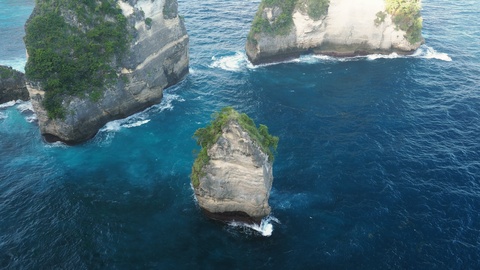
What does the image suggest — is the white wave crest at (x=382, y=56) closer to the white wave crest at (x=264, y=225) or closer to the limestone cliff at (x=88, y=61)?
the limestone cliff at (x=88, y=61)

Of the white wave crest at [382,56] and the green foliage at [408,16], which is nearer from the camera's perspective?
the green foliage at [408,16]

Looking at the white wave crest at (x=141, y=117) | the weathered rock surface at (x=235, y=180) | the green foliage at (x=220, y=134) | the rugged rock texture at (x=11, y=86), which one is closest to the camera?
the weathered rock surface at (x=235, y=180)

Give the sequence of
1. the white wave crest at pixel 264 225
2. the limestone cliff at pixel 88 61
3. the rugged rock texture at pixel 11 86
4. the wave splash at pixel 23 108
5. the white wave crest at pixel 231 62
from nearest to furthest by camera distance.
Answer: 1. the white wave crest at pixel 264 225
2. the limestone cliff at pixel 88 61
3. the wave splash at pixel 23 108
4. the rugged rock texture at pixel 11 86
5. the white wave crest at pixel 231 62

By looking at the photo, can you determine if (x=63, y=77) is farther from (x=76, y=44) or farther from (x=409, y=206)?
(x=409, y=206)

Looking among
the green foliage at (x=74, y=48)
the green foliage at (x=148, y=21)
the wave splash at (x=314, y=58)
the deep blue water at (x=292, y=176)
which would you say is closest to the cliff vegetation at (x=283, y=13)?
the wave splash at (x=314, y=58)

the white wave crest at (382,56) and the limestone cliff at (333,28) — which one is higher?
the limestone cliff at (333,28)

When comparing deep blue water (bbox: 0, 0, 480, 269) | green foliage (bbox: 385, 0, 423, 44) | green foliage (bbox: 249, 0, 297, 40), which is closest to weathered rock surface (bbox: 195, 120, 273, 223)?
deep blue water (bbox: 0, 0, 480, 269)

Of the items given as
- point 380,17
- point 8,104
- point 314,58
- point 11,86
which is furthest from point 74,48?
point 380,17

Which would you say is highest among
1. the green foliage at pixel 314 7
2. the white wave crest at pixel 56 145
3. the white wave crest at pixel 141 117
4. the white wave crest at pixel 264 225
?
the green foliage at pixel 314 7
